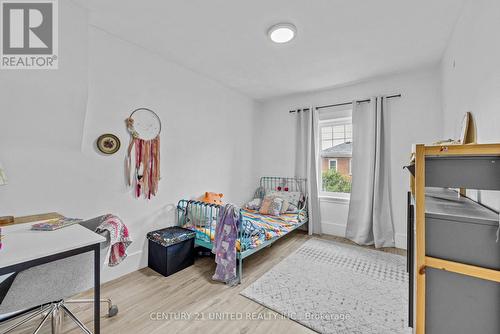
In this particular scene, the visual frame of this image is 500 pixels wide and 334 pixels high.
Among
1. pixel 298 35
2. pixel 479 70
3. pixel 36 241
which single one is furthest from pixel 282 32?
pixel 36 241

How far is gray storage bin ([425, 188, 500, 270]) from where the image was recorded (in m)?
0.83

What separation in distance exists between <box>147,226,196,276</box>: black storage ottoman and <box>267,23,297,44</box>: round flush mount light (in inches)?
96.5

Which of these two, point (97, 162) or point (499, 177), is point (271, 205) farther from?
point (499, 177)

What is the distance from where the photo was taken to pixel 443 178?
36.9 inches

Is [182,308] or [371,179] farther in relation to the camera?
[371,179]

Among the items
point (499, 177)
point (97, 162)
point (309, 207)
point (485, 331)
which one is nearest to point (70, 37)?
point (97, 162)

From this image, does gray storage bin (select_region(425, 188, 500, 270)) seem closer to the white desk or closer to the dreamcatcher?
the white desk

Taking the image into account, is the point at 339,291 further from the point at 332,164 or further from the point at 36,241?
the point at 36,241

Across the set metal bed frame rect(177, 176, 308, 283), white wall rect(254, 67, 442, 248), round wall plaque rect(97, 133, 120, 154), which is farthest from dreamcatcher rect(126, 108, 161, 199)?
white wall rect(254, 67, 442, 248)

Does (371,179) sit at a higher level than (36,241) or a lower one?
higher

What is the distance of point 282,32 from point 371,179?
97.3 inches

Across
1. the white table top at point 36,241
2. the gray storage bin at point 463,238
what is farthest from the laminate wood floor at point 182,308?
the gray storage bin at point 463,238

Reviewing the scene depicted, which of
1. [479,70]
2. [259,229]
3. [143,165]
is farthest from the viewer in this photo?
[259,229]

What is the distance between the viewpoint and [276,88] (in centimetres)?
383
